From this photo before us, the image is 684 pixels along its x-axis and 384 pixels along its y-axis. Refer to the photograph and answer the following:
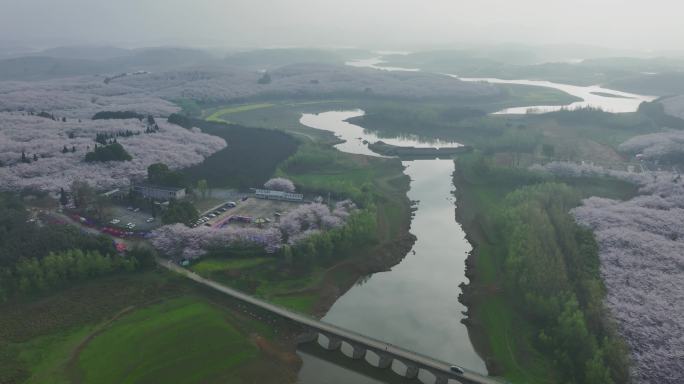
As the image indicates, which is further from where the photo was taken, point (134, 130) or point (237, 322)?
point (134, 130)

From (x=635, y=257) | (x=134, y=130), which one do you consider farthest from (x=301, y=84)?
(x=635, y=257)

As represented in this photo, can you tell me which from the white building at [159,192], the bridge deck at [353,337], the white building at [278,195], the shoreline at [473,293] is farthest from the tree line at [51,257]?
the shoreline at [473,293]

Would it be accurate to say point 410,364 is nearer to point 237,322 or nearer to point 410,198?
point 237,322

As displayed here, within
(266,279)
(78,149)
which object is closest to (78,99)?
(78,149)

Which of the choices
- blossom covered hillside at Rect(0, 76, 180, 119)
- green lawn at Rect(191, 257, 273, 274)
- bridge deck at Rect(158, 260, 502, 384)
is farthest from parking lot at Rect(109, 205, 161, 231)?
blossom covered hillside at Rect(0, 76, 180, 119)

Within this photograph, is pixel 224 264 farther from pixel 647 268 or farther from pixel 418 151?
pixel 418 151
